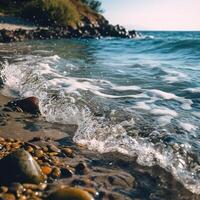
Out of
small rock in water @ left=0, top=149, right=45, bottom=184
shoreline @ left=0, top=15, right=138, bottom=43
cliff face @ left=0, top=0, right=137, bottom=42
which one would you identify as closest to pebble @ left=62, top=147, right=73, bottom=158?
small rock in water @ left=0, top=149, right=45, bottom=184

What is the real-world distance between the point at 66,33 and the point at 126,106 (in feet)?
80.9

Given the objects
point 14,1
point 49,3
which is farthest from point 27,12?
point 14,1

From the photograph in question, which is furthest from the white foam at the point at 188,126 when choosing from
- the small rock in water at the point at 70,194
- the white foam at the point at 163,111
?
the small rock in water at the point at 70,194

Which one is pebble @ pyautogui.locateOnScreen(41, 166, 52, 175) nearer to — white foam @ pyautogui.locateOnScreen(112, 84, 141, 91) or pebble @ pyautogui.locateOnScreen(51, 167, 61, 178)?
pebble @ pyautogui.locateOnScreen(51, 167, 61, 178)

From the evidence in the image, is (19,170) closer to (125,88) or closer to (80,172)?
(80,172)

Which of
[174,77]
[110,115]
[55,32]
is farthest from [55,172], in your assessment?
[55,32]

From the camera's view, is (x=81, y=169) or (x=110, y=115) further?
(x=110, y=115)

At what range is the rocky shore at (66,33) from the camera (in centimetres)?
2374

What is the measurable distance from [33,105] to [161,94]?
3.24 metres

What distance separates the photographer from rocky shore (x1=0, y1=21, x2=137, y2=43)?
23.7 meters

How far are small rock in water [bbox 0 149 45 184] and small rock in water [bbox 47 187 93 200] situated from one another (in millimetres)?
371

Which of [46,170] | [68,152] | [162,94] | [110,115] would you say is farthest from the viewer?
[162,94]

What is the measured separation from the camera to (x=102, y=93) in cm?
871

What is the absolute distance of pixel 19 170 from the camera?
4.10 metres
